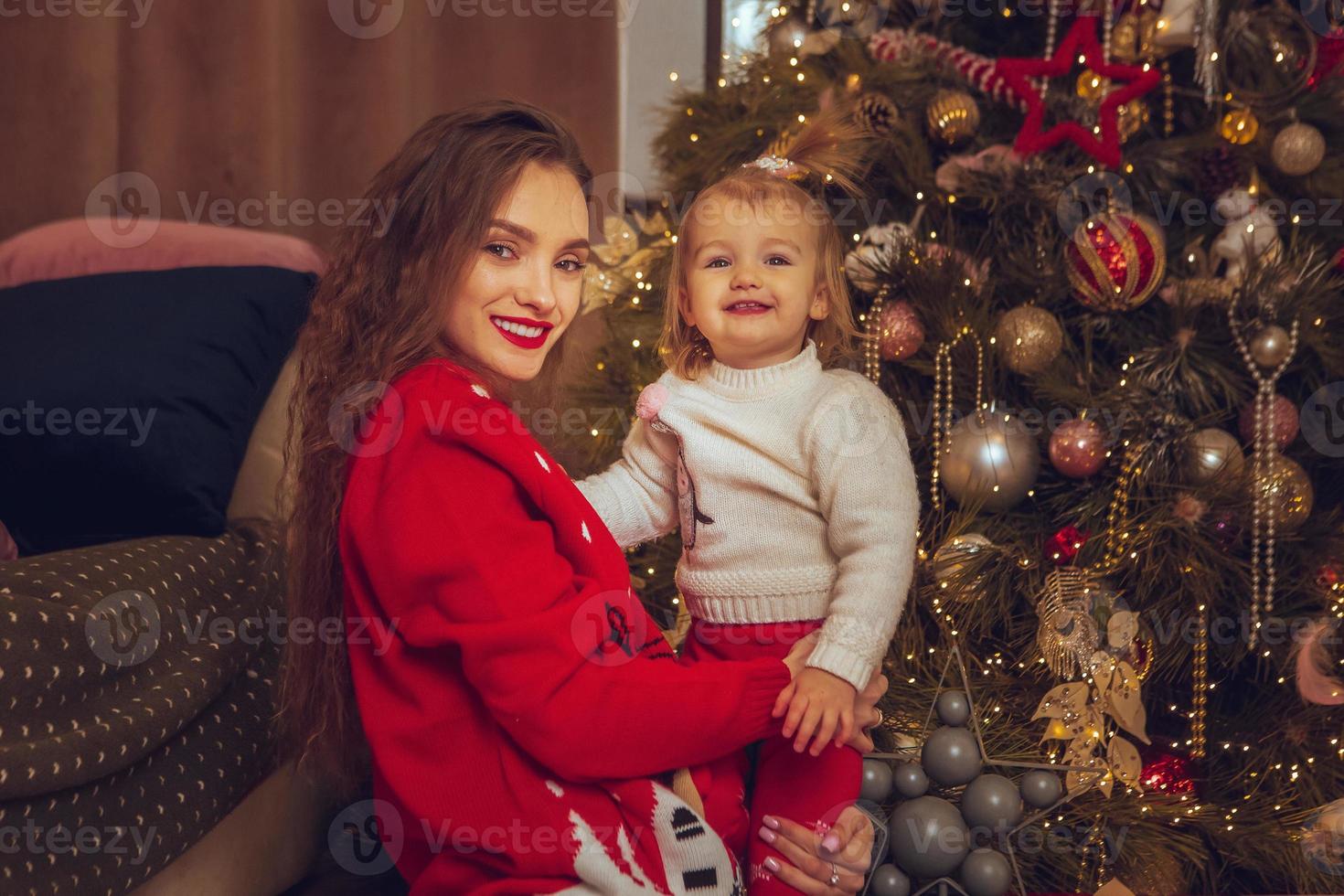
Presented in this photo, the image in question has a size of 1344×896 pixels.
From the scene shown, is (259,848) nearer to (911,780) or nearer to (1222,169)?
(911,780)

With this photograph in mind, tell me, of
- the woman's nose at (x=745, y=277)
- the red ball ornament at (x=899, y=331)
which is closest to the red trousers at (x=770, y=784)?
the woman's nose at (x=745, y=277)

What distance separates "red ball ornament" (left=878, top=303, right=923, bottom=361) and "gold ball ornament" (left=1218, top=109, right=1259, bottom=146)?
0.45 meters

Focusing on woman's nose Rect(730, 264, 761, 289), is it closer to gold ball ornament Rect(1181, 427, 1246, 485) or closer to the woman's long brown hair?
the woman's long brown hair

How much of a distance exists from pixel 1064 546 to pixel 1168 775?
0.31 meters

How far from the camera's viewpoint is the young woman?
31.7 inches

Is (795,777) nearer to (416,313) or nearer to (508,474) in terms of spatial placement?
(508,474)

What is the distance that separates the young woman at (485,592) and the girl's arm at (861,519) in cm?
5

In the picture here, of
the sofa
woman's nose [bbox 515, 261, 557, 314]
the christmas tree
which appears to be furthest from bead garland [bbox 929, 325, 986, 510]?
the sofa

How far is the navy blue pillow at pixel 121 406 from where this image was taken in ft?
4.13

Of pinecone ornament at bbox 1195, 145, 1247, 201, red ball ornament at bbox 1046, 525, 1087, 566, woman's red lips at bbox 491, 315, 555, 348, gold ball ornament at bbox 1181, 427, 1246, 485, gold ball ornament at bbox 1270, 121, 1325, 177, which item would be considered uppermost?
gold ball ornament at bbox 1270, 121, 1325, 177

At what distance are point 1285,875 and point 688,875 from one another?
31.6 inches

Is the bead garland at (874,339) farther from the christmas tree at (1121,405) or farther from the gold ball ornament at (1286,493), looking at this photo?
the gold ball ornament at (1286,493)

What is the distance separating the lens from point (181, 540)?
48.6 inches

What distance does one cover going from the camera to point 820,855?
3.01 ft
